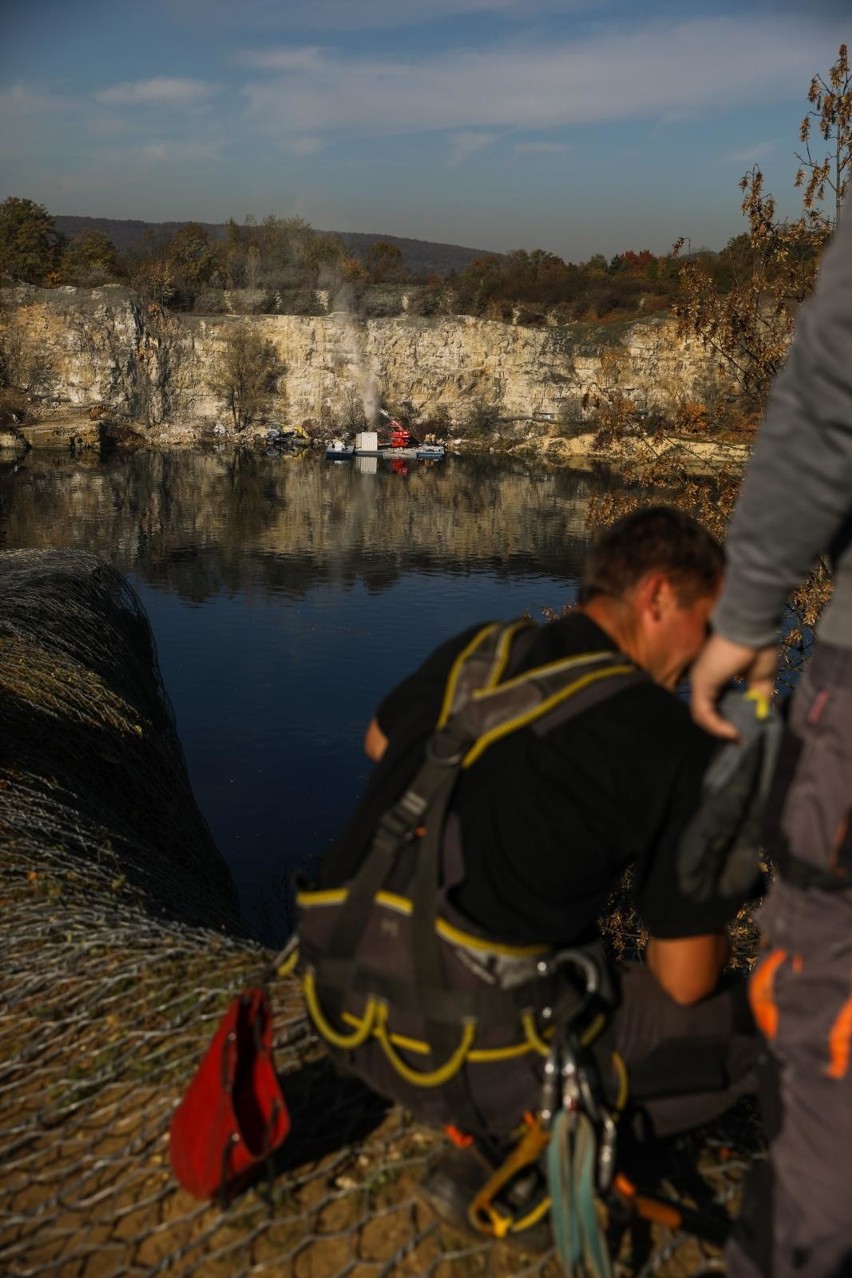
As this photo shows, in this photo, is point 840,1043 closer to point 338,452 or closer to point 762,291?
point 762,291

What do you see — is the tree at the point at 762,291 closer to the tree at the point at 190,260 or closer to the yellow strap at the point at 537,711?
the yellow strap at the point at 537,711

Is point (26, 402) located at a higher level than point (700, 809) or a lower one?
lower

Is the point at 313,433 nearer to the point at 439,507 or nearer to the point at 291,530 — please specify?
the point at 439,507

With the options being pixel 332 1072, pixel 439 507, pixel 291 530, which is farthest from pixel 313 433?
pixel 332 1072

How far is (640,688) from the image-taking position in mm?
2730

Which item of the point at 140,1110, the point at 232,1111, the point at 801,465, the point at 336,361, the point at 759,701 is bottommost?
the point at 336,361

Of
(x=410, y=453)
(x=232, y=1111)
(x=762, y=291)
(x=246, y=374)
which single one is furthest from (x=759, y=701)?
(x=246, y=374)

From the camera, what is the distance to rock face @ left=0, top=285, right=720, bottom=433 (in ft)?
265

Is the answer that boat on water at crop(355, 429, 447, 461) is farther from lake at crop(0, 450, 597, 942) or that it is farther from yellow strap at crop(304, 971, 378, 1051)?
yellow strap at crop(304, 971, 378, 1051)

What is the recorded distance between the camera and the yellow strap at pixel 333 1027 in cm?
301

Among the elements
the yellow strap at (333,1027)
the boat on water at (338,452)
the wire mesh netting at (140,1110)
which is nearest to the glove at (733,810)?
the yellow strap at (333,1027)

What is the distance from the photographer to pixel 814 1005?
2277 mm

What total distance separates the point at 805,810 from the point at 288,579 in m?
43.7

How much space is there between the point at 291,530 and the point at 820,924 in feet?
176
